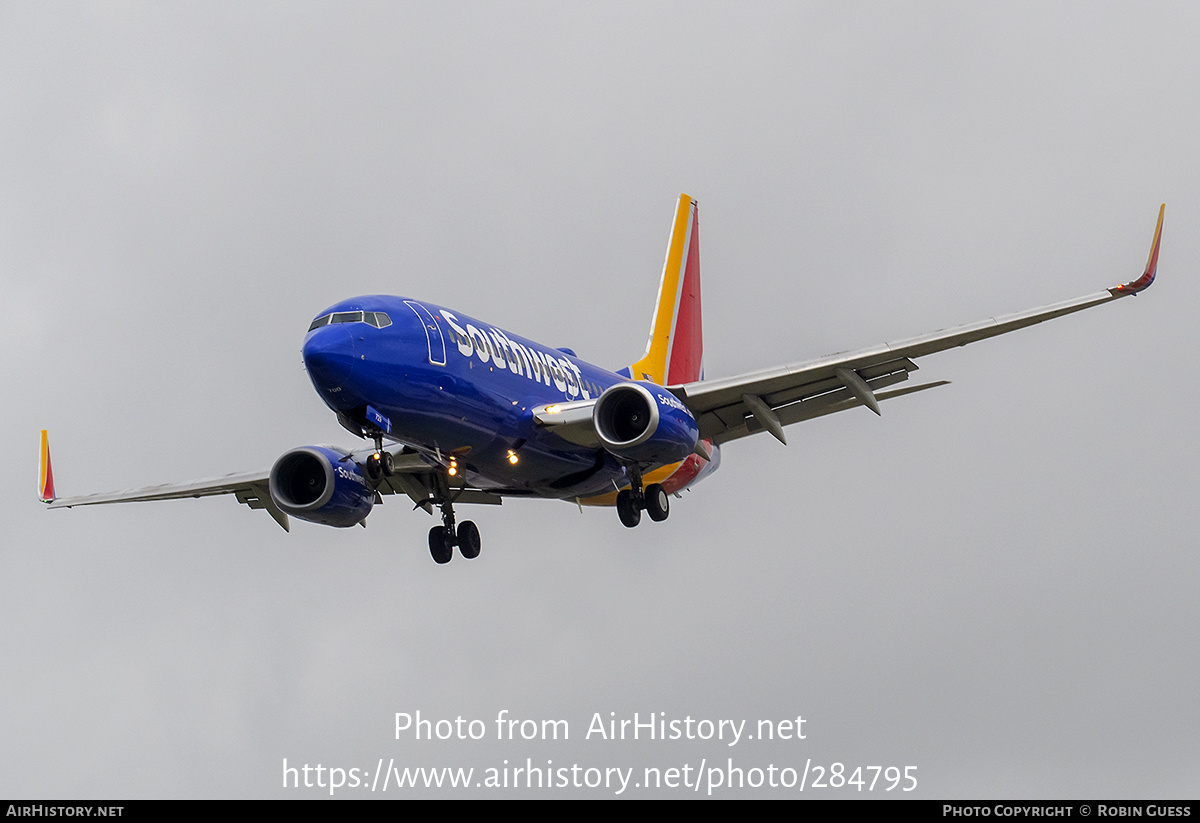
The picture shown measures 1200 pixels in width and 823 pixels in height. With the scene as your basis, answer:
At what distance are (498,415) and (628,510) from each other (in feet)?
16.4

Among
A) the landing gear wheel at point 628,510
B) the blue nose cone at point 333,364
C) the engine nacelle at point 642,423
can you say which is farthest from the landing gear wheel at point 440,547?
the blue nose cone at point 333,364

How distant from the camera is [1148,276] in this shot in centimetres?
2931

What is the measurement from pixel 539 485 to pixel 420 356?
21.5 ft

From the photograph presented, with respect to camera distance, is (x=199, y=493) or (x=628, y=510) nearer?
(x=628, y=510)

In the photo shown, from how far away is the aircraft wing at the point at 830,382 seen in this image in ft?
99.1

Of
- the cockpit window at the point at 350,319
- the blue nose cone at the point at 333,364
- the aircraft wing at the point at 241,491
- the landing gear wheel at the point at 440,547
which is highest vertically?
the aircraft wing at the point at 241,491

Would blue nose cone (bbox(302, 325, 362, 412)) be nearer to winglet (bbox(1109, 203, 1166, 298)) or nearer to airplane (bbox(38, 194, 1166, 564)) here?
airplane (bbox(38, 194, 1166, 564))

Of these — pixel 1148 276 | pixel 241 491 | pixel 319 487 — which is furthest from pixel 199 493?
pixel 1148 276

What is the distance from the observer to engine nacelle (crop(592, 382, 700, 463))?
3008 centimetres

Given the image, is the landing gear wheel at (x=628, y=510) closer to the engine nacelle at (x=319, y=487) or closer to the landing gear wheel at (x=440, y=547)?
the landing gear wheel at (x=440, y=547)

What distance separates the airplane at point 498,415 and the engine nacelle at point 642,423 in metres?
0.03

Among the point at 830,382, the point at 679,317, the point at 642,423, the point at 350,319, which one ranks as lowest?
the point at 350,319

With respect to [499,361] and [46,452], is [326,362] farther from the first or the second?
[46,452]

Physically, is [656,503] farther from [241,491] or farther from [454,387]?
[241,491]
